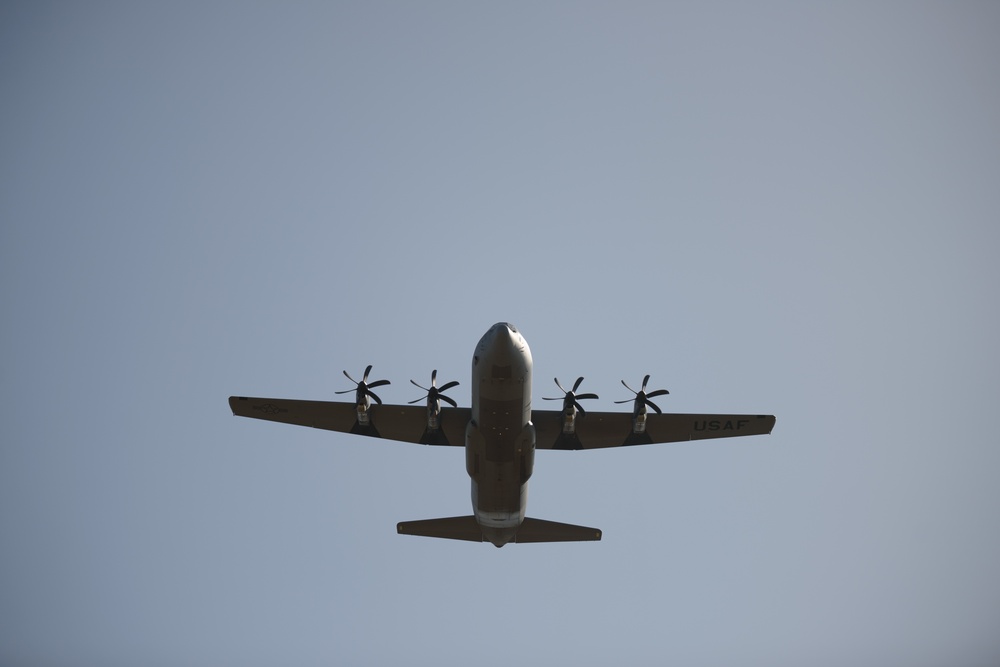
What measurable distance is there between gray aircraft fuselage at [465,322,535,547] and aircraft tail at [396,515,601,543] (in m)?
1.33

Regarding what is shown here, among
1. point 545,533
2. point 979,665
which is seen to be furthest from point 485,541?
point 979,665

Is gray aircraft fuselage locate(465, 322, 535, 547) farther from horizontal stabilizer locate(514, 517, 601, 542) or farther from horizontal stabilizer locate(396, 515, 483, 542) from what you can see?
horizontal stabilizer locate(514, 517, 601, 542)

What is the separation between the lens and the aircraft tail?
29672 millimetres

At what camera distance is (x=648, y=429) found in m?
30.8

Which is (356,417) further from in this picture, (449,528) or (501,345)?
(501,345)

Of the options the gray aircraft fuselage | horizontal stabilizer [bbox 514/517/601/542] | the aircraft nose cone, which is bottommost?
horizontal stabilizer [bbox 514/517/601/542]

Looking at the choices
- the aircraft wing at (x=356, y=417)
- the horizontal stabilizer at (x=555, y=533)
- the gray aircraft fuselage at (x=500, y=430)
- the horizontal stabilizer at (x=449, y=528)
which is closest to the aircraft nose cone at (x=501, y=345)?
the gray aircraft fuselage at (x=500, y=430)

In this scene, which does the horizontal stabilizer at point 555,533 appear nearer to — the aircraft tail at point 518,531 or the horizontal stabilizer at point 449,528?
the aircraft tail at point 518,531

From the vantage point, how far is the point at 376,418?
3022cm

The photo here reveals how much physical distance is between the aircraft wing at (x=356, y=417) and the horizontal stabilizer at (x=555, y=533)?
4.32 m

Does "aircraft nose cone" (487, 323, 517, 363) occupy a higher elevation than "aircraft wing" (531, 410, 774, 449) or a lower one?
higher

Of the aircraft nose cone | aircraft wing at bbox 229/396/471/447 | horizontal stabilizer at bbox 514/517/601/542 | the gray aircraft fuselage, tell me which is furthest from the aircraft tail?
the aircraft nose cone

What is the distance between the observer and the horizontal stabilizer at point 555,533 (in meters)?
29.7

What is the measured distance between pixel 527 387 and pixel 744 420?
36.0 feet
